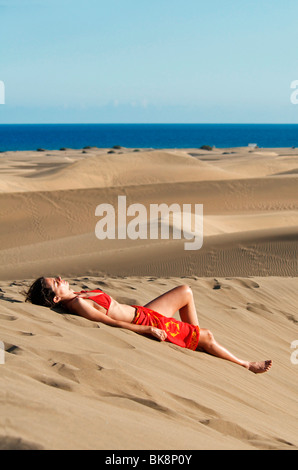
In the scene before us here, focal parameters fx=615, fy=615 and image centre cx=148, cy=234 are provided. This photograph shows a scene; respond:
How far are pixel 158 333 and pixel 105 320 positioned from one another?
47 centimetres

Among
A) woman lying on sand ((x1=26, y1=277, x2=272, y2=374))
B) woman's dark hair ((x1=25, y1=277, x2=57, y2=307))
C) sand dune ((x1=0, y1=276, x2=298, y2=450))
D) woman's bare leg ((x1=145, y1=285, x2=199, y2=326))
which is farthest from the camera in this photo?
woman's bare leg ((x1=145, y1=285, x2=199, y2=326))

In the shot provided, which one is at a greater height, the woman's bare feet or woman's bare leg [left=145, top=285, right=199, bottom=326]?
woman's bare leg [left=145, top=285, right=199, bottom=326]

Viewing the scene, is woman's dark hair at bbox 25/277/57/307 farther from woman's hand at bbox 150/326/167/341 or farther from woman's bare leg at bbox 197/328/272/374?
woman's bare leg at bbox 197/328/272/374

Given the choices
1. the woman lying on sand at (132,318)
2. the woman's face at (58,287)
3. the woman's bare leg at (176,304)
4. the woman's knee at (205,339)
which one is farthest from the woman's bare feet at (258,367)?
the woman's face at (58,287)

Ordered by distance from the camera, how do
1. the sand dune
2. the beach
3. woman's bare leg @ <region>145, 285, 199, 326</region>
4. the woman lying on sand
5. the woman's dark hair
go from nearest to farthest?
the sand dune, the beach, the woman lying on sand, the woman's dark hair, woman's bare leg @ <region>145, 285, 199, 326</region>

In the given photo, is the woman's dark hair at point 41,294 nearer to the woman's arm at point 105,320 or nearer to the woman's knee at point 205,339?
the woman's arm at point 105,320

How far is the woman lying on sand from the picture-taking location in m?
5.30

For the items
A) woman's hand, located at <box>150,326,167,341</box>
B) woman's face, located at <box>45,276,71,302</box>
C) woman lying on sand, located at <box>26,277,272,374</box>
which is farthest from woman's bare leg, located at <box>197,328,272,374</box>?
woman's face, located at <box>45,276,71,302</box>

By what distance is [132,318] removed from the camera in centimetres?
539

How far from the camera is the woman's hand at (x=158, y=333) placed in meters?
5.19

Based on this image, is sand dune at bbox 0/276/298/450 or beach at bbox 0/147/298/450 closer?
sand dune at bbox 0/276/298/450

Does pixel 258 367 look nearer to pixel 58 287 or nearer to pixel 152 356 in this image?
pixel 152 356

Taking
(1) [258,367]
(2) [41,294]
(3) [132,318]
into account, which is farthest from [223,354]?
(2) [41,294]

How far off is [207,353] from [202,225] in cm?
984
